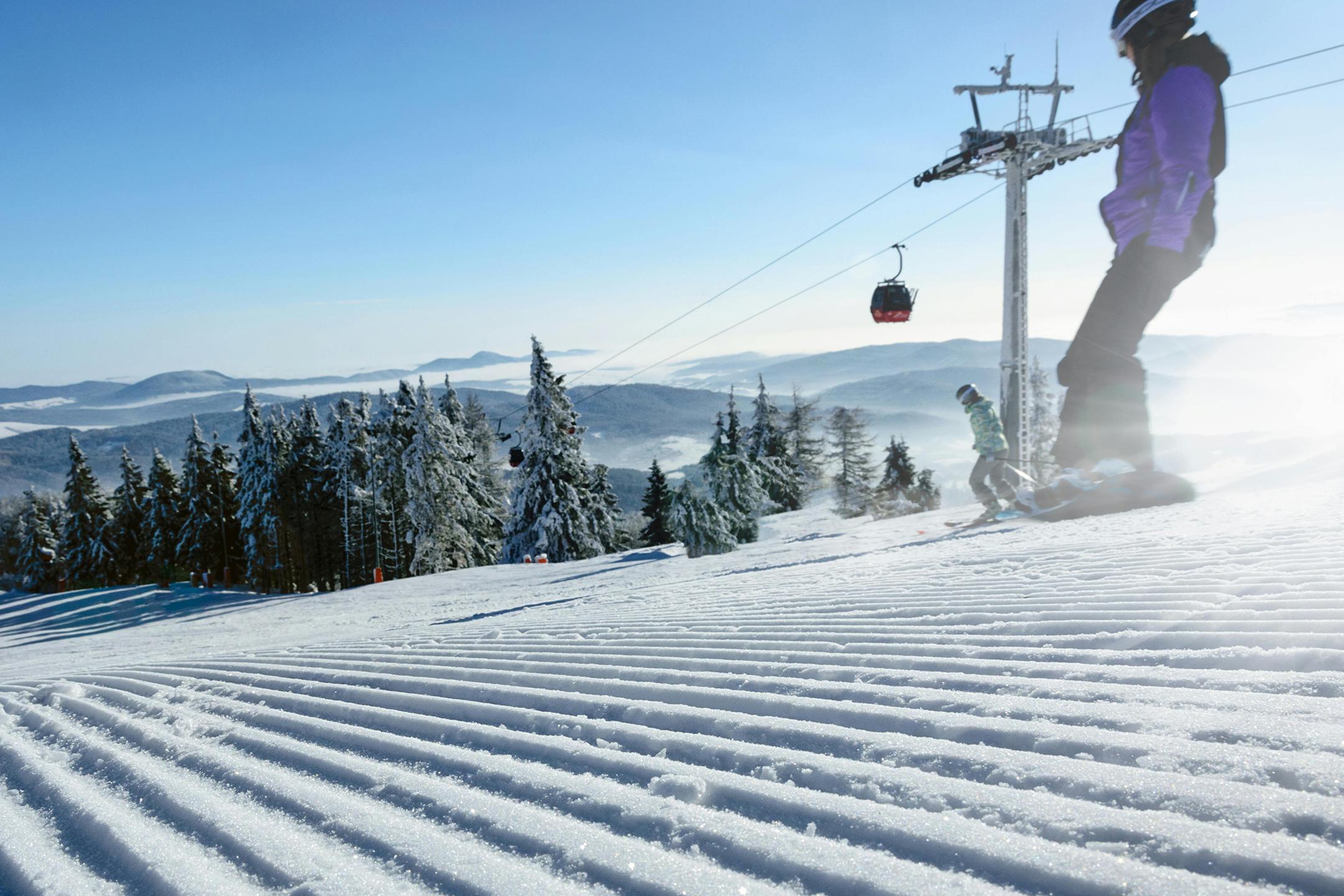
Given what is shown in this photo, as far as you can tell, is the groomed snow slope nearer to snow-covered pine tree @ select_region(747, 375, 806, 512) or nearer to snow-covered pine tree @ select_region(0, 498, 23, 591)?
snow-covered pine tree @ select_region(747, 375, 806, 512)

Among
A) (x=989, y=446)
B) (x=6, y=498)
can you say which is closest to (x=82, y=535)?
(x=989, y=446)

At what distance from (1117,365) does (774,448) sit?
40.1 metres

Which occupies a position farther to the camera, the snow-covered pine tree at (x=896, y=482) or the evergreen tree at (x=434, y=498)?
the snow-covered pine tree at (x=896, y=482)

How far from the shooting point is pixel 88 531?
45.5 m

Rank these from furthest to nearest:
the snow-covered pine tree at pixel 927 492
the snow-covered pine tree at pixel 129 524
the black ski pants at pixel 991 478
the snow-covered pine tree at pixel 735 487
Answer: the snow-covered pine tree at pixel 129 524 < the snow-covered pine tree at pixel 927 492 < the snow-covered pine tree at pixel 735 487 < the black ski pants at pixel 991 478

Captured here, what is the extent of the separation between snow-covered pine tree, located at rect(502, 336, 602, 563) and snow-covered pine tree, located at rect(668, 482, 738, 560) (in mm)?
6472

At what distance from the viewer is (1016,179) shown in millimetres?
15281

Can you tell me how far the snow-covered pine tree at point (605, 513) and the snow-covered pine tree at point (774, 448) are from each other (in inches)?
405

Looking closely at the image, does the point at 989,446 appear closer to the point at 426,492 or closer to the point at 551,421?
the point at 551,421

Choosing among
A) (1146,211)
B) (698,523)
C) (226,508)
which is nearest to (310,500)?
(226,508)

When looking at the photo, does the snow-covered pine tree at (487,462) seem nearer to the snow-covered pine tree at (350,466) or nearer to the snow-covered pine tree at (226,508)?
the snow-covered pine tree at (350,466)

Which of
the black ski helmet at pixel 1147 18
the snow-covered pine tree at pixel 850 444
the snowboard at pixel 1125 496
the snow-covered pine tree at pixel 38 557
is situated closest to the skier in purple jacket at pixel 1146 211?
the black ski helmet at pixel 1147 18

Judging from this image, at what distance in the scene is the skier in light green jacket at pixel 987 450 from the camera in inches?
523

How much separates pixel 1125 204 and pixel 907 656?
9.86m
